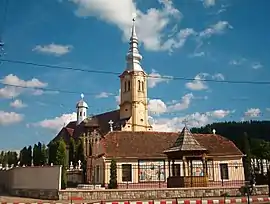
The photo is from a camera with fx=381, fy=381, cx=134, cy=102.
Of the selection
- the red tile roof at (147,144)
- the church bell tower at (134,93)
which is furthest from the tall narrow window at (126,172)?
the church bell tower at (134,93)

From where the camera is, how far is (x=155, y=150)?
1366 inches

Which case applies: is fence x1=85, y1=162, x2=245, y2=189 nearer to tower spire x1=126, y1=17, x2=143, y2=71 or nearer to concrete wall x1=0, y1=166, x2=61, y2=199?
concrete wall x1=0, y1=166, x2=61, y2=199

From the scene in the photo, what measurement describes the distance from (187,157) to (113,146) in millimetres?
8888

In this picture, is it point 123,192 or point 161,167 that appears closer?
point 123,192

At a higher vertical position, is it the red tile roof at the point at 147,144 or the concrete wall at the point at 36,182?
the red tile roof at the point at 147,144

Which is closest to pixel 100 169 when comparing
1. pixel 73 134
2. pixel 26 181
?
pixel 26 181

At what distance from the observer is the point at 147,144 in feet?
117

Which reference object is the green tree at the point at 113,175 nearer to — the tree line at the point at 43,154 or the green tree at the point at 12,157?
the tree line at the point at 43,154

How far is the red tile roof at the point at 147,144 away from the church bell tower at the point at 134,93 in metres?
33.4

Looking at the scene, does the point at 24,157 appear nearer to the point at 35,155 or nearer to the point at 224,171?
the point at 35,155

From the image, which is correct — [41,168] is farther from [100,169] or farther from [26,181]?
[100,169]

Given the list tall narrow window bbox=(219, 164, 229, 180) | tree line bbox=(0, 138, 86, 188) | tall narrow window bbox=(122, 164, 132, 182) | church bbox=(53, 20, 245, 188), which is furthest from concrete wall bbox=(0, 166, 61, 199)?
tree line bbox=(0, 138, 86, 188)

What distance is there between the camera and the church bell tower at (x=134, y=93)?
71.8 m

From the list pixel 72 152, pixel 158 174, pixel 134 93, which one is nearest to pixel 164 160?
pixel 158 174
